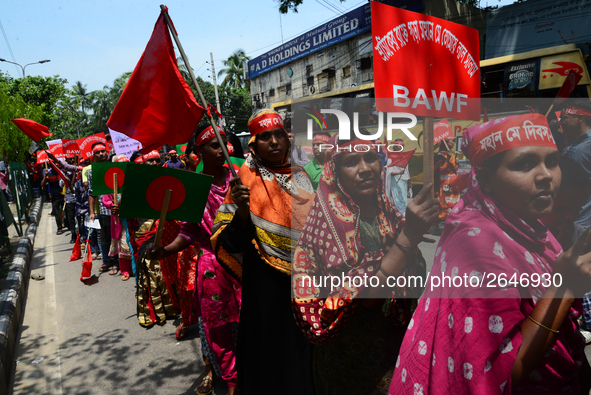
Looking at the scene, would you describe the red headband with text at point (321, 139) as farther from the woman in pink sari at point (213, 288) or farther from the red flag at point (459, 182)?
the woman in pink sari at point (213, 288)

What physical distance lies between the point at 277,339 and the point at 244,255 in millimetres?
487

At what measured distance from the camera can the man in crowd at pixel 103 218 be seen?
629cm

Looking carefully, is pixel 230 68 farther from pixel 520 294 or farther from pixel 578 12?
pixel 520 294

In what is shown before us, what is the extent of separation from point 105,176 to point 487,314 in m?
4.57

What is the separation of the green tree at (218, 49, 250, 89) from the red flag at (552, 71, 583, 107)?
43049 millimetres

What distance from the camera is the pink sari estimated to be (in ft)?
3.64

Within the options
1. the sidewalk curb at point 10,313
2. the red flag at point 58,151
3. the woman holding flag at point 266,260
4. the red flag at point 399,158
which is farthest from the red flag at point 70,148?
the red flag at point 399,158

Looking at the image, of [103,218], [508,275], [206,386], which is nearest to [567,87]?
[508,275]

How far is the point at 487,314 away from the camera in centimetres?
112

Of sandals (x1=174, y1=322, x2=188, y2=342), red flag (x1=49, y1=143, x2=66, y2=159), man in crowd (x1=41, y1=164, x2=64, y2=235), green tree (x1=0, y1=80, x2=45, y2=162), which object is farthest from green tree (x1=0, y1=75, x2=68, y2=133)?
sandals (x1=174, y1=322, x2=188, y2=342)

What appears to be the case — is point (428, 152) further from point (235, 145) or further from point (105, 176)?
point (105, 176)

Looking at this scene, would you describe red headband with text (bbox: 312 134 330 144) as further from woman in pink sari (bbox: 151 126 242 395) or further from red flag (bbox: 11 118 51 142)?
red flag (bbox: 11 118 51 142)

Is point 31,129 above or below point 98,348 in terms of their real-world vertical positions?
above

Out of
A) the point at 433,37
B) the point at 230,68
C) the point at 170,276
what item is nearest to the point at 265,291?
the point at 433,37
